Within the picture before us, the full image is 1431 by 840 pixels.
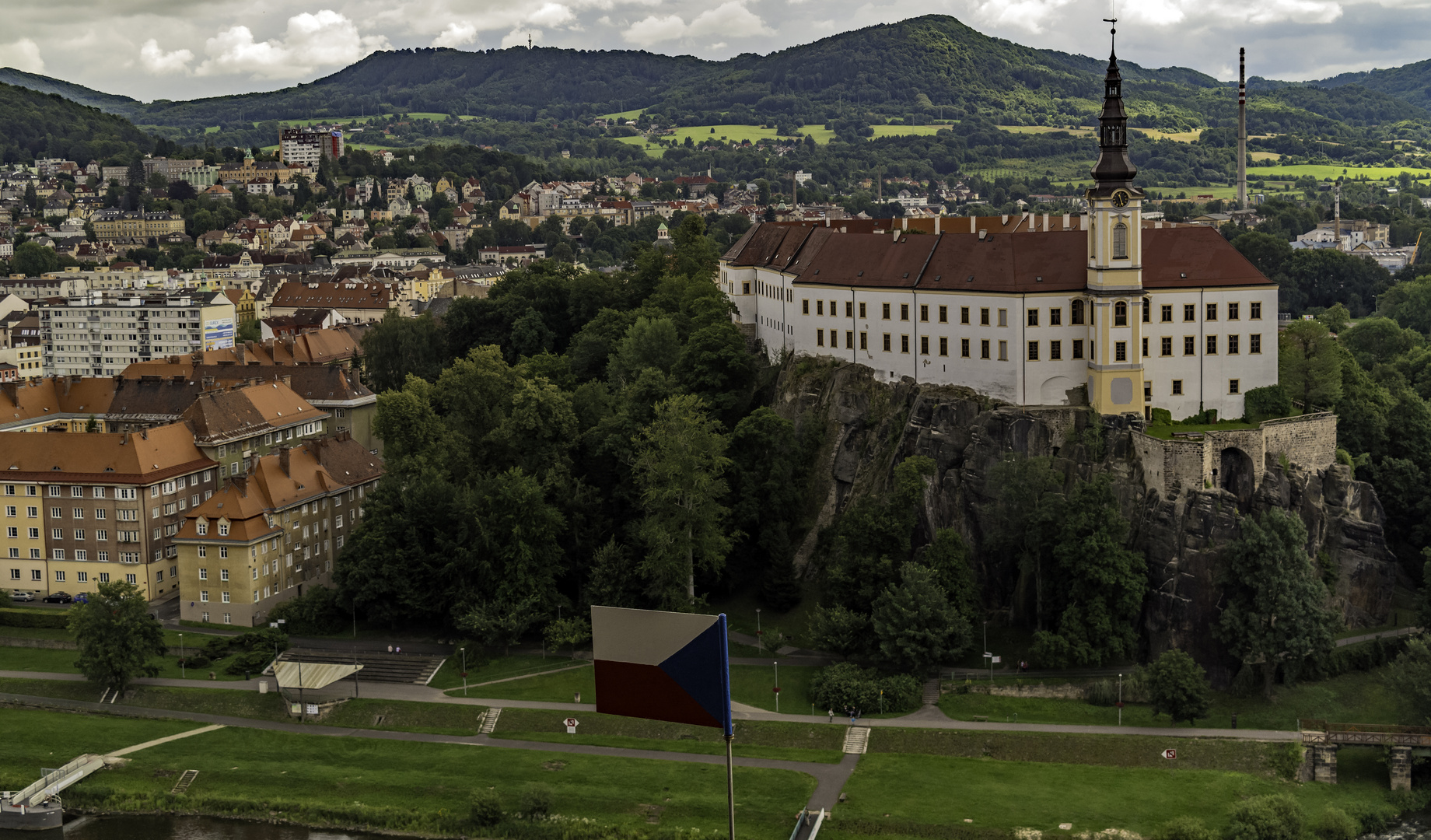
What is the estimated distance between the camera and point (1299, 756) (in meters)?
64.2

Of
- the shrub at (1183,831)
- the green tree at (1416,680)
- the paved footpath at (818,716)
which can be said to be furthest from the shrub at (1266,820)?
the green tree at (1416,680)

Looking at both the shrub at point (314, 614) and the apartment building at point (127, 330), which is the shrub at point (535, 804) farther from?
the apartment building at point (127, 330)

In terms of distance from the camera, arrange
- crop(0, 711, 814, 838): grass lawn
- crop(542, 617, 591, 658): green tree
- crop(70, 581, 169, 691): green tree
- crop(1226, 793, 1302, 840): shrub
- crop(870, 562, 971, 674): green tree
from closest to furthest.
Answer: crop(1226, 793, 1302, 840): shrub
crop(0, 711, 814, 838): grass lawn
crop(870, 562, 971, 674): green tree
crop(70, 581, 169, 691): green tree
crop(542, 617, 591, 658): green tree

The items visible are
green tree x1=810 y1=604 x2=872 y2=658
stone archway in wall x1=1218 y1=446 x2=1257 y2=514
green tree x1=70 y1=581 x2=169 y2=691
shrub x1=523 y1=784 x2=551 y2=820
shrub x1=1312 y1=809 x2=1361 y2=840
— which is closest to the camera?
shrub x1=1312 y1=809 x2=1361 y2=840

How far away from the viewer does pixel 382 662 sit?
78.8 m

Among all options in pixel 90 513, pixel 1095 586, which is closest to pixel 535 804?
pixel 1095 586

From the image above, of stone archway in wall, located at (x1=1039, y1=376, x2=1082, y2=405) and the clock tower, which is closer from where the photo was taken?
the clock tower

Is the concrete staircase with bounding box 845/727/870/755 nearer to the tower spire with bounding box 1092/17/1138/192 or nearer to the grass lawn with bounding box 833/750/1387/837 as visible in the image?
the grass lawn with bounding box 833/750/1387/837

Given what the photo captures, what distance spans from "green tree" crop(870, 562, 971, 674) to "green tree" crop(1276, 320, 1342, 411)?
80.9ft

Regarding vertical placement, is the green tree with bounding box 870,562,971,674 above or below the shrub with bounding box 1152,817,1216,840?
above

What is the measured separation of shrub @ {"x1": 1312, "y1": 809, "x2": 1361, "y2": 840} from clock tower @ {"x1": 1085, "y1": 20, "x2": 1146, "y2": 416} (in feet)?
79.9

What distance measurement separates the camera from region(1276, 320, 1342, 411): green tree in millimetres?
80938

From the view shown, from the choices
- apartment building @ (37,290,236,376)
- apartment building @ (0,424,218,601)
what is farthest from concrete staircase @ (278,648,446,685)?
apartment building @ (37,290,236,376)

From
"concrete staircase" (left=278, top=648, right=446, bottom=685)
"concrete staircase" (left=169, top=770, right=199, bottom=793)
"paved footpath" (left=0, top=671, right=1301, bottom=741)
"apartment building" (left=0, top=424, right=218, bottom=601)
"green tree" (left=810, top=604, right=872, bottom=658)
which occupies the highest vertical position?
"apartment building" (left=0, top=424, right=218, bottom=601)
